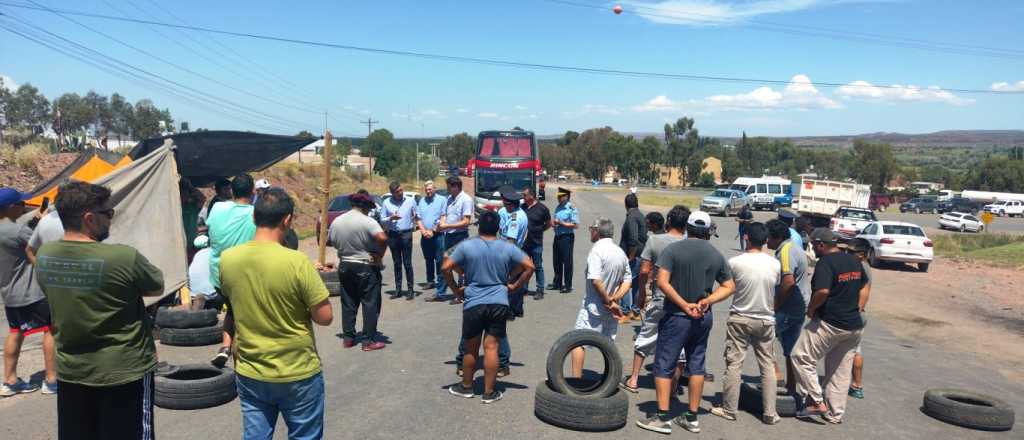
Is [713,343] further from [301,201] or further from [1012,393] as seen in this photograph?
[301,201]

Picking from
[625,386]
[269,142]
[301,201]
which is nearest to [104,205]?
[625,386]

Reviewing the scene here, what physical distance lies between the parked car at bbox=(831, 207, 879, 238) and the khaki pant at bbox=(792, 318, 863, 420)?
69.1 feet

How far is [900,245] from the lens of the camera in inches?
734

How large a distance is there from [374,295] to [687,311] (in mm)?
→ 3742

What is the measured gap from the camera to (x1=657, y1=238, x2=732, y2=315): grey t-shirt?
530cm

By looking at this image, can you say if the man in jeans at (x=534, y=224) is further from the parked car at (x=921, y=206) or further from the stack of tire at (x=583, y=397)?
the parked car at (x=921, y=206)

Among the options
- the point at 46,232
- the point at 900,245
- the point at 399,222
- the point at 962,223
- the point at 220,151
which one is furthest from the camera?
the point at 962,223

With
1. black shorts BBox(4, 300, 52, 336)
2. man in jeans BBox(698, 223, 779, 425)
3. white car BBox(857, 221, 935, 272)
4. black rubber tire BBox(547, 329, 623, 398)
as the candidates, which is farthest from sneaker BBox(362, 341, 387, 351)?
white car BBox(857, 221, 935, 272)

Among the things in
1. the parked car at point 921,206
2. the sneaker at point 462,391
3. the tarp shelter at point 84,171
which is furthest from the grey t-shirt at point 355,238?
the parked car at point 921,206

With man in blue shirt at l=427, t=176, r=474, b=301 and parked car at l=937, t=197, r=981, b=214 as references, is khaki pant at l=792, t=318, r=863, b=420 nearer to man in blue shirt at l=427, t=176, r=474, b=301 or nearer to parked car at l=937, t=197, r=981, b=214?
man in blue shirt at l=427, t=176, r=474, b=301

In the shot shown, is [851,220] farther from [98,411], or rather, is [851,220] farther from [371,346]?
[98,411]

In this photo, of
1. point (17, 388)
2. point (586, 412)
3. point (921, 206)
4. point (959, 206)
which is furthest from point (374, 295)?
point (921, 206)

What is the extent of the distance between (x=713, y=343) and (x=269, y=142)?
7034mm

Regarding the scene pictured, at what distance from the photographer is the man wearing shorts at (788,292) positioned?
237 inches
